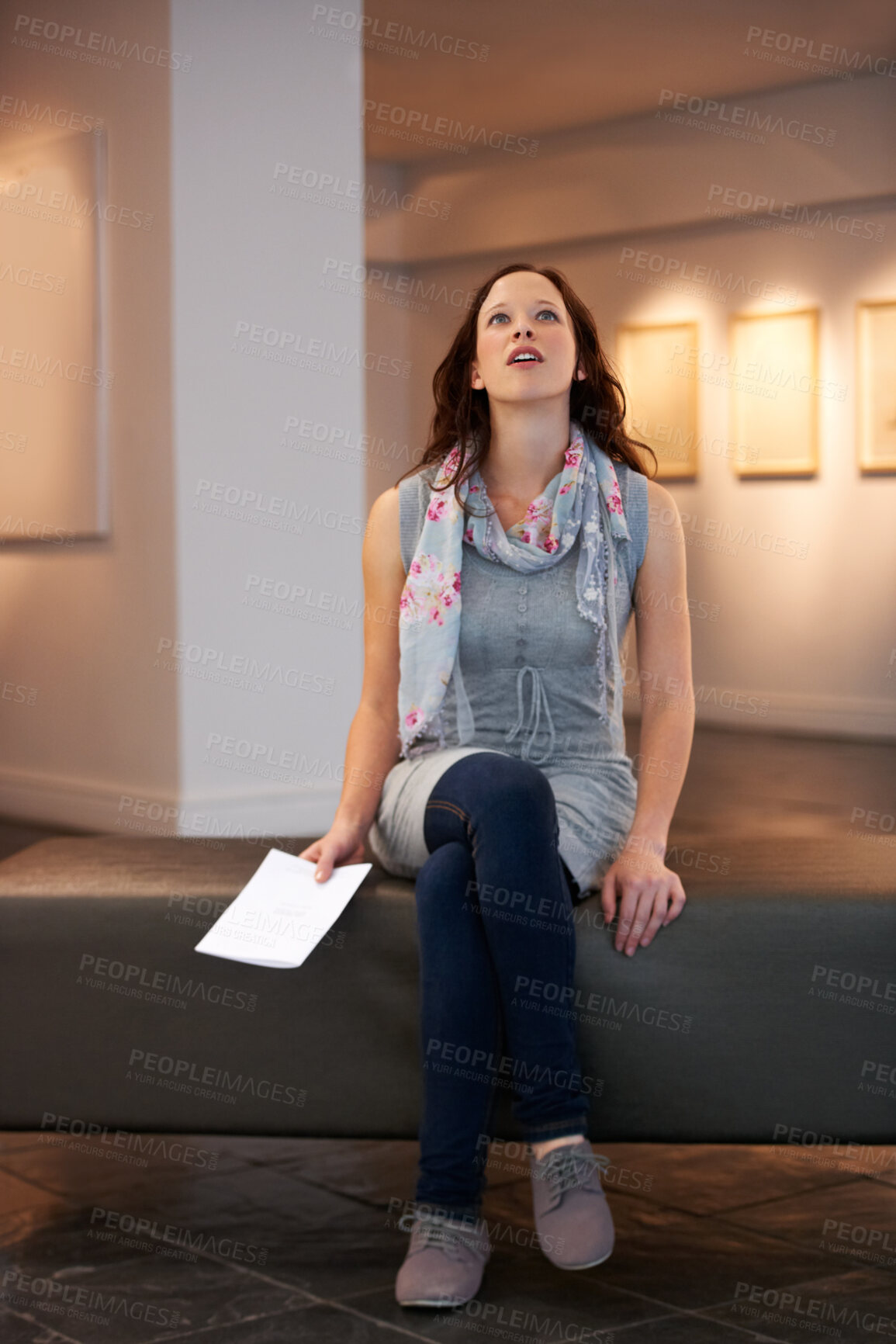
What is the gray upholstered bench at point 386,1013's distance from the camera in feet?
6.01

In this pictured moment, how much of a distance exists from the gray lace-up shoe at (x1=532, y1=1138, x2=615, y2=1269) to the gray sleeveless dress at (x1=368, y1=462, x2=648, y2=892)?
1.28ft

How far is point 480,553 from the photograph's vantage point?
2.08m

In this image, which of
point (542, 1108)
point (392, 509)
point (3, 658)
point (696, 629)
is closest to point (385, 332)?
point (696, 629)

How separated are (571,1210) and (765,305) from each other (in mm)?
6814

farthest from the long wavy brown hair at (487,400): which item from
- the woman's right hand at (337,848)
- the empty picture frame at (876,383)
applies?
the empty picture frame at (876,383)

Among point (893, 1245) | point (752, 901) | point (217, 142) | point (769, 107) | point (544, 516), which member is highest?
point (769, 107)

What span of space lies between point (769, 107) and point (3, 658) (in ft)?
15.5

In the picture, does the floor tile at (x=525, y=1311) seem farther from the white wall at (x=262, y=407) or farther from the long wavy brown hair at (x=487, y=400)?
the white wall at (x=262, y=407)

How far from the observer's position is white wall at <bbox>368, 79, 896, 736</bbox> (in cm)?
745

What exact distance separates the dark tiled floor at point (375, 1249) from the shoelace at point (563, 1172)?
0.13 m

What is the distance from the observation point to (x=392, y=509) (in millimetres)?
2143

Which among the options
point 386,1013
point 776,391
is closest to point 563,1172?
point 386,1013

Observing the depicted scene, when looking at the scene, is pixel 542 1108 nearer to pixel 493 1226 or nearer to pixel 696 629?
pixel 493 1226

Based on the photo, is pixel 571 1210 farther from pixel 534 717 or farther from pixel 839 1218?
pixel 534 717
